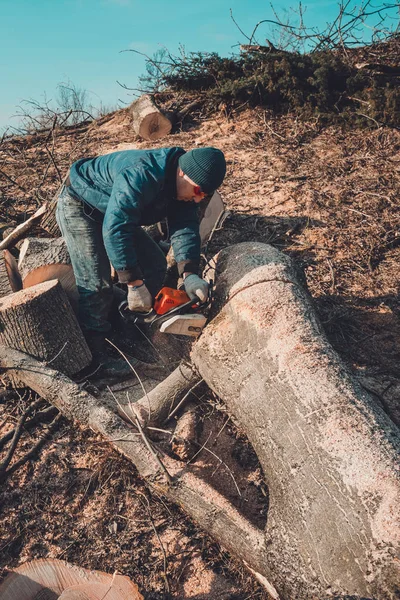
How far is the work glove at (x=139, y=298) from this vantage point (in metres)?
3.46

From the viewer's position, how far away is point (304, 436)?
7.89ft

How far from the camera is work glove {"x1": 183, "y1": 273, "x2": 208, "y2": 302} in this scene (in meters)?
3.20

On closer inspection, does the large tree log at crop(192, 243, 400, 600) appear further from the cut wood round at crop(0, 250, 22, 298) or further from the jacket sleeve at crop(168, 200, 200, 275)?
the cut wood round at crop(0, 250, 22, 298)

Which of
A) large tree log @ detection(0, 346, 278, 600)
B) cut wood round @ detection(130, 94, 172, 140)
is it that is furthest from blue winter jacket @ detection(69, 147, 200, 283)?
cut wood round @ detection(130, 94, 172, 140)

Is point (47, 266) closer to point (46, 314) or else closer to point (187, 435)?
point (46, 314)

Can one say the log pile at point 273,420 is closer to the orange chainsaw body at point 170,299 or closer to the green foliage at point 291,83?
the orange chainsaw body at point 170,299

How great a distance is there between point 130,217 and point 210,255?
6.04 ft

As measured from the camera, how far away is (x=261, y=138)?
6.88 metres

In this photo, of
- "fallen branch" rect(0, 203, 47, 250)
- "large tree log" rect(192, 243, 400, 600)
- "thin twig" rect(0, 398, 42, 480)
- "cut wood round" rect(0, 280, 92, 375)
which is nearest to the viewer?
"large tree log" rect(192, 243, 400, 600)

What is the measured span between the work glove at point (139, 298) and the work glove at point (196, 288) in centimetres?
33

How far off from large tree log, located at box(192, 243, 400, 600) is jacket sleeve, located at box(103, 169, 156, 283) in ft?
2.25

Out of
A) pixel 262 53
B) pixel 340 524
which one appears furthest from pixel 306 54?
pixel 340 524

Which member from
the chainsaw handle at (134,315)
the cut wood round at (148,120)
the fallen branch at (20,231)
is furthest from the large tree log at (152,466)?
the cut wood round at (148,120)

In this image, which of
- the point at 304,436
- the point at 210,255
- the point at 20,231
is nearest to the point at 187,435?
the point at 304,436
